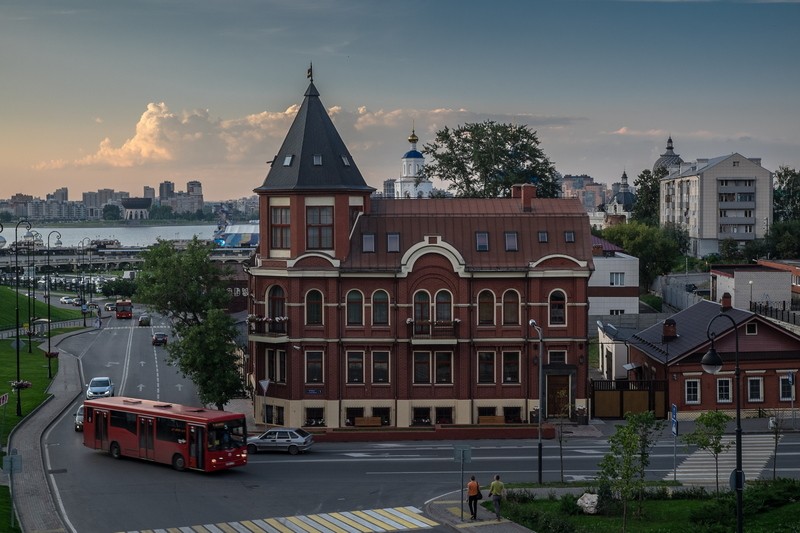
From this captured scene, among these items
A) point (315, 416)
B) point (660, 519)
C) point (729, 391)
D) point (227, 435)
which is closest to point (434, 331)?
point (315, 416)

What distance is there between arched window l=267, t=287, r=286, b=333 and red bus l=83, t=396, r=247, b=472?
11.9m

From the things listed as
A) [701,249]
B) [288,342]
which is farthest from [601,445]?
[701,249]

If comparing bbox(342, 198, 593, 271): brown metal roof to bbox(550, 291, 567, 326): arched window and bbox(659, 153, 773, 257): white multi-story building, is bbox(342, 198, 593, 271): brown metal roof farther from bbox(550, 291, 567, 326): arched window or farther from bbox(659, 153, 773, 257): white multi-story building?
bbox(659, 153, 773, 257): white multi-story building

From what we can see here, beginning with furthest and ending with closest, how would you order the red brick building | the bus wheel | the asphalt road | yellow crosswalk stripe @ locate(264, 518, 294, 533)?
1. the red brick building
2. the bus wheel
3. the asphalt road
4. yellow crosswalk stripe @ locate(264, 518, 294, 533)

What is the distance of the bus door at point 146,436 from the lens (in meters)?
48.0

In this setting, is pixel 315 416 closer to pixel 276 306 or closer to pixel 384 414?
pixel 384 414

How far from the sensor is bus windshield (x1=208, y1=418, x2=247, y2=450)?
151 feet

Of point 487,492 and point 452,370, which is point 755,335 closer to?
point 452,370

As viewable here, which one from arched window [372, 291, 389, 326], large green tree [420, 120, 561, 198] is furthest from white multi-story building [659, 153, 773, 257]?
arched window [372, 291, 389, 326]

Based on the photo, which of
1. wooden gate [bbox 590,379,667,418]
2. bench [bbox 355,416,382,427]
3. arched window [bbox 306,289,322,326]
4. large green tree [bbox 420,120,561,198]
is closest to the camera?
bench [bbox 355,416,382,427]

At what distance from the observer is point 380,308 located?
2386 inches

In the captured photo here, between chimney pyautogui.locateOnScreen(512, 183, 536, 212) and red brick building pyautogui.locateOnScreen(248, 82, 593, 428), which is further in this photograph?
chimney pyautogui.locateOnScreen(512, 183, 536, 212)

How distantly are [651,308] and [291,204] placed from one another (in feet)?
186

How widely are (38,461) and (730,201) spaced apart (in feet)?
375
